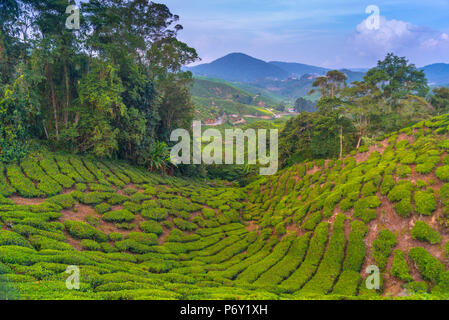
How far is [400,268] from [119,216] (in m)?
15.1

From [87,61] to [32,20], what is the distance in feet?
15.2

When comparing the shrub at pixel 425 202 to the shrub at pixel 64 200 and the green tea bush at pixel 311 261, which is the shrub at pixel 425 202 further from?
the shrub at pixel 64 200

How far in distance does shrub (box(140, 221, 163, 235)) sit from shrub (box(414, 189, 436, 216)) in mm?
14412

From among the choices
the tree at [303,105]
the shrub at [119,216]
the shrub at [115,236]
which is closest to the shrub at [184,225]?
the shrub at [119,216]

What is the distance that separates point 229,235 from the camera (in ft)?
58.9

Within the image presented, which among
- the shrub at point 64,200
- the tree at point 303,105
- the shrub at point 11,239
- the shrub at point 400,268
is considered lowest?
the shrub at point 400,268

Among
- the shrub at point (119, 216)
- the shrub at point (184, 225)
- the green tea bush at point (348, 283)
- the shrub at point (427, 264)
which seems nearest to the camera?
the shrub at point (427, 264)

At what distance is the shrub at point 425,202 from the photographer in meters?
10.0

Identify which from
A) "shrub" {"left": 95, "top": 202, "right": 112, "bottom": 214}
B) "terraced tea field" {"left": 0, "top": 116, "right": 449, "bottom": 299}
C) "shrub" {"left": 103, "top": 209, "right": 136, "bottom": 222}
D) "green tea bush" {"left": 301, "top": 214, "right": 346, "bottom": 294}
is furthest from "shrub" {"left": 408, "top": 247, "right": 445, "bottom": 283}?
"shrub" {"left": 95, "top": 202, "right": 112, "bottom": 214}

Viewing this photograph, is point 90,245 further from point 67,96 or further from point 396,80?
point 396,80

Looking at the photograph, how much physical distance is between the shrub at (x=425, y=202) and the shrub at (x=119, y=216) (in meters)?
16.0

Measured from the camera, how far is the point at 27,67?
1819cm
